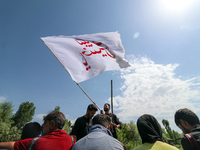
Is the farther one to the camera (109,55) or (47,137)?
(109,55)

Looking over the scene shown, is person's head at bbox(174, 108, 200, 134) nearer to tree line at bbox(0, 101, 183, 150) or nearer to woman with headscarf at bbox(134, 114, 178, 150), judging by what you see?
woman with headscarf at bbox(134, 114, 178, 150)

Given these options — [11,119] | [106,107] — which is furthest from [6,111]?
[106,107]

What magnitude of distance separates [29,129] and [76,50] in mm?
2975

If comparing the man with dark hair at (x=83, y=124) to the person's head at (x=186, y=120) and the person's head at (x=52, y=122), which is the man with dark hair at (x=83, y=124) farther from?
the person's head at (x=186, y=120)

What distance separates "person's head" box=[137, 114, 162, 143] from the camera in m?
2.09

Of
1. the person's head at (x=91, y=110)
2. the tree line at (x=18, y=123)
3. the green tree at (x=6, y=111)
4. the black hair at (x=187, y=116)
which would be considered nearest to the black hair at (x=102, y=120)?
the black hair at (x=187, y=116)

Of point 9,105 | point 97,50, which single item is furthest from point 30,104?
point 97,50

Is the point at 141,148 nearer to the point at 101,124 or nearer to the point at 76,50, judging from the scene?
the point at 101,124

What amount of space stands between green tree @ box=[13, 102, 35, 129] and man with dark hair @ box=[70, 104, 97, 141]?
63688 mm

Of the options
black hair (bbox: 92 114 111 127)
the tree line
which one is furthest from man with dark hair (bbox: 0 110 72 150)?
the tree line

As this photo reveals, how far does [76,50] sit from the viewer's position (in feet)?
16.0

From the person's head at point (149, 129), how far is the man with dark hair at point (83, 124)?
204 cm

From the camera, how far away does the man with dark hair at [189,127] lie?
205 centimetres

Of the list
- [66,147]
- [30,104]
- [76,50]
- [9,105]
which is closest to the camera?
[66,147]
